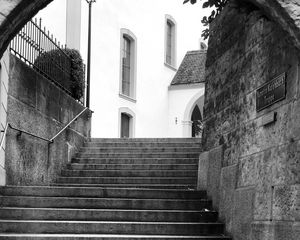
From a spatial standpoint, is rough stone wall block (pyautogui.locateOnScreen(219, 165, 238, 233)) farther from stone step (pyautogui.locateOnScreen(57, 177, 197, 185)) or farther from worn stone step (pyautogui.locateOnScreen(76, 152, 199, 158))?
worn stone step (pyautogui.locateOnScreen(76, 152, 199, 158))

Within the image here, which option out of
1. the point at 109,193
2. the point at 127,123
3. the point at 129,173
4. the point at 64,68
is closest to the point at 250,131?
the point at 109,193

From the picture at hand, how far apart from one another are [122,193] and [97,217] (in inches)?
35.1

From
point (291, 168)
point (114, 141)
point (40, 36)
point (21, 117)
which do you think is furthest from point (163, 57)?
point (291, 168)

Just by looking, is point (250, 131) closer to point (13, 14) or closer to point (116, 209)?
point (116, 209)

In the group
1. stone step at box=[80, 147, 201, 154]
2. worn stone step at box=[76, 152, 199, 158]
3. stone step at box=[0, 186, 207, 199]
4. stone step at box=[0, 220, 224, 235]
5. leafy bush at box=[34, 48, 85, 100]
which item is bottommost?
stone step at box=[0, 220, 224, 235]

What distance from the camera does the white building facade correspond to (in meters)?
16.2

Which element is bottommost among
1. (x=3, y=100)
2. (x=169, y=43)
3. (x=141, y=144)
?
(x=141, y=144)

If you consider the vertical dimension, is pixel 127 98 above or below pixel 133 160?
above

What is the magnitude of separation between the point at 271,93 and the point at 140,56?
1452 cm

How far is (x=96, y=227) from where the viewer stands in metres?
6.48

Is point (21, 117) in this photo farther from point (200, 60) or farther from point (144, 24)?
point (200, 60)

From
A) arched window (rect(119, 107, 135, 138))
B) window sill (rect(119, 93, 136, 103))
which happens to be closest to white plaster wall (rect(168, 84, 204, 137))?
arched window (rect(119, 107, 135, 138))

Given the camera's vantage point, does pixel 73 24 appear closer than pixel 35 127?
No

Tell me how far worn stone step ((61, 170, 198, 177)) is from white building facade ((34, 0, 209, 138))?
601cm
